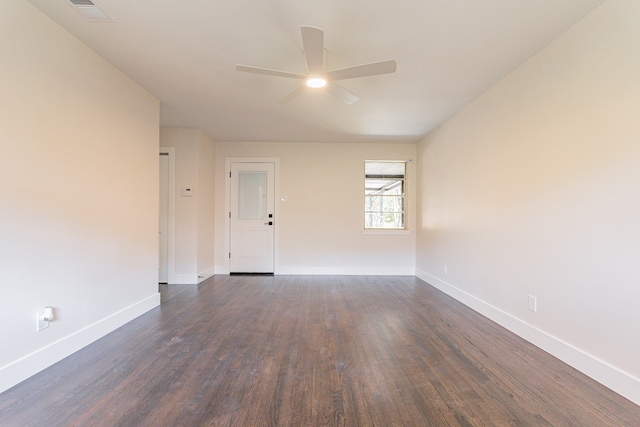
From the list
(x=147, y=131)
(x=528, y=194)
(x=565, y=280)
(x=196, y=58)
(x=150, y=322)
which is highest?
(x=196, y=58)

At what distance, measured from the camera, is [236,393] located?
171 centimetres

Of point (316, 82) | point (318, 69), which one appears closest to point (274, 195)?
point (316, 82)

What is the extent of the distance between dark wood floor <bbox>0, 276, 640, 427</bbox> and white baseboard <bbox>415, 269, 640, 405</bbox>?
0.06 meters

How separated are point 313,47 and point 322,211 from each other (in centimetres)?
355

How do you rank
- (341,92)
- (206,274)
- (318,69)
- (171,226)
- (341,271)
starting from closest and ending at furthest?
(318,69)
(341,92)
(171,226)
(206,274)
(341,271)

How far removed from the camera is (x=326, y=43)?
224 cm

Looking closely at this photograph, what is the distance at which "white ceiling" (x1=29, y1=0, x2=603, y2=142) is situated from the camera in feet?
6.17

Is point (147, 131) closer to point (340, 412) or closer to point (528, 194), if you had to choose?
point (340, 412)

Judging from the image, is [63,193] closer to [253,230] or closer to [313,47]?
[313,47]

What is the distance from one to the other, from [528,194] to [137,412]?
10.7 ft

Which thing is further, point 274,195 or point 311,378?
point 274,195

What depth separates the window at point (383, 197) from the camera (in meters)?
5.43

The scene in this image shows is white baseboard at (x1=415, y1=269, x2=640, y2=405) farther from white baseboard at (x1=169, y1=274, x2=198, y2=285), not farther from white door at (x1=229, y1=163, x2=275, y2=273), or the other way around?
white baseboard at (x1=169, y1=274, x2=198, y2=285)

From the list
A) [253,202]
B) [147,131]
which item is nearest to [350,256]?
[253,202]
